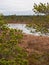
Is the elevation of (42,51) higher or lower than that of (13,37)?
lower

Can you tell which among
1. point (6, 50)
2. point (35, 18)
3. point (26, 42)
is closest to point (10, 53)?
point (6, 50)

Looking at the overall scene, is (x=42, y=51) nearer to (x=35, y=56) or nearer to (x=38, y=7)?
(x=35, y=56)

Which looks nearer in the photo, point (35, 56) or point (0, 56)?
point (0, 56)

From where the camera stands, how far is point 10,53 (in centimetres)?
1002

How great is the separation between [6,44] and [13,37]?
350 millimetres

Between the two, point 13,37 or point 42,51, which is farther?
point 42,51

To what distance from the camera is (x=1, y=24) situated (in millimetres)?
10109

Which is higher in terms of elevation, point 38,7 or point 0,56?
point 38,7

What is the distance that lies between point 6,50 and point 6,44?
280 millimetres

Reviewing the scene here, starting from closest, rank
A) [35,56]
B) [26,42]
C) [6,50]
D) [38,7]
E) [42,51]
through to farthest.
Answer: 1. [6,50]
2. [38,7]
3. [35,56]
4. [42,51]
5. [26,42]

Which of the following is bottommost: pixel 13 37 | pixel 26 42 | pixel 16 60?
pixel 26 42

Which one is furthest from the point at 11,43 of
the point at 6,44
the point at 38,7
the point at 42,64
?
the point at 42,64

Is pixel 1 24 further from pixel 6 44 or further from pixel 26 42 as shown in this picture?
pixel 26 42

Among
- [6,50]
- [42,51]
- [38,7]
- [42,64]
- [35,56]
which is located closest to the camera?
[6,50]
